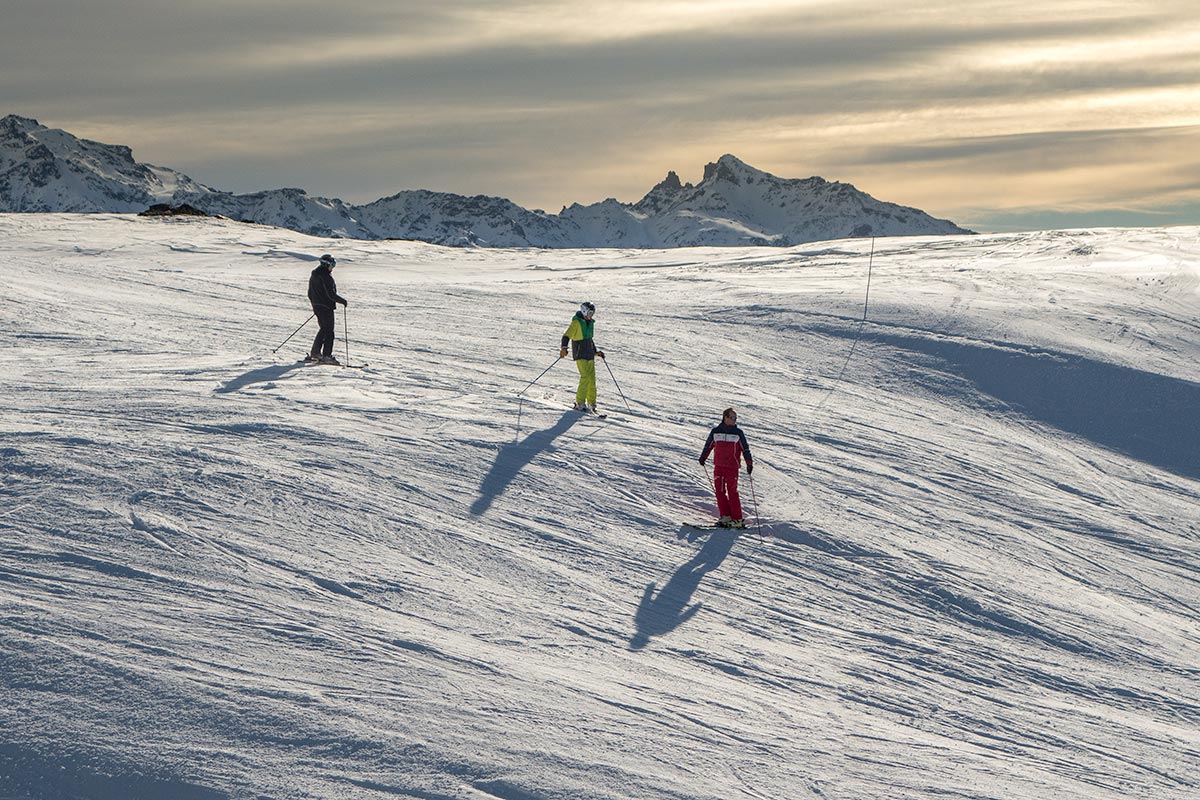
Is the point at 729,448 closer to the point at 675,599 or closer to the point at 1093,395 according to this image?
the point at 675,599

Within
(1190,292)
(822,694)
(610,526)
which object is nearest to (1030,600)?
(822,694)

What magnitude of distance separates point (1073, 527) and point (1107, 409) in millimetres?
5695

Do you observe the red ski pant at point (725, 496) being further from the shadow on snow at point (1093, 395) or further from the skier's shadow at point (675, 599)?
the shadow on snow at point (1093, 395)

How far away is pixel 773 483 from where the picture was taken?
38.5 ft

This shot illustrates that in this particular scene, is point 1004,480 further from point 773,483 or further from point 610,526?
point 610,526

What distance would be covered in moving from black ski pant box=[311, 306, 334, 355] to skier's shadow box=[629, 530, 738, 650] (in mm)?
7362

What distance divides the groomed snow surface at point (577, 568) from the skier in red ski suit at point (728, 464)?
0.39 metres

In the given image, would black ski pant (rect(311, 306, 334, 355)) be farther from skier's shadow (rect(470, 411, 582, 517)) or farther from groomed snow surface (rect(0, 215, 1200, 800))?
skier's shadow (rect(470, 411, 582, 517))

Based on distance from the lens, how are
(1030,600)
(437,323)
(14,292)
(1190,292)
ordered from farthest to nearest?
(1190,292) → (437,323) → (14,292) → (1030,600)

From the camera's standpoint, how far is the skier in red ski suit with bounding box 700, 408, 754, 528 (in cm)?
1023

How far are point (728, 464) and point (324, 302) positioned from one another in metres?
7.09

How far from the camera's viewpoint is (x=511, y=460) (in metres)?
11.0

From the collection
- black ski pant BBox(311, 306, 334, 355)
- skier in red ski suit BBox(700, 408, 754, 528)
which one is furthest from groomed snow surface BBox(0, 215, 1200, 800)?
black ski pant BBox(311, 306, 334, 355)

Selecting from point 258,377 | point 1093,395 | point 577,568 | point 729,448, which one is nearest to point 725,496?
point 729,448
